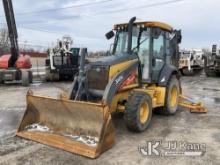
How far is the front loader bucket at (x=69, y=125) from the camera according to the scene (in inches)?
212

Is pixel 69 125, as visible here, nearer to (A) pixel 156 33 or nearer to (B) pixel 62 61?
(A) pixel 156 33

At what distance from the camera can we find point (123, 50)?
7586mm

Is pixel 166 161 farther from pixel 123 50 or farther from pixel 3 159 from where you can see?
pixel 123 50

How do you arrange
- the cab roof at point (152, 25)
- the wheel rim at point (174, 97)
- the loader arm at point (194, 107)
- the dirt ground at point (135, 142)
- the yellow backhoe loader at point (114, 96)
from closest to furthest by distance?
the dirt ground at point (135, 142), the yellow backhoe loader at point (114, 96), the cab roof at point (152, 25), the wheel rim at point (174, 97), the loader arm at point (194, 107)

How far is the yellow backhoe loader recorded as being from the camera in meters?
5.56

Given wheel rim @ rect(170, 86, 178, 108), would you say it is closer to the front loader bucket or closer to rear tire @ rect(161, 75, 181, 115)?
rear tire @ rect(161, 75, 181, 115)

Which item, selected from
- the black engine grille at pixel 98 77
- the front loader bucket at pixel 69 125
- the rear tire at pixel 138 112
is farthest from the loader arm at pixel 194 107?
the front loader bucket at pixel 69 125

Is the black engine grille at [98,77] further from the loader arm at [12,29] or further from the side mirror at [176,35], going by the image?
the loader arm at [12,29]

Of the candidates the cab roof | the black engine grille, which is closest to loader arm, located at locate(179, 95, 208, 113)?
the cab roof

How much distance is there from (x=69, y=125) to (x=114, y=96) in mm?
1043

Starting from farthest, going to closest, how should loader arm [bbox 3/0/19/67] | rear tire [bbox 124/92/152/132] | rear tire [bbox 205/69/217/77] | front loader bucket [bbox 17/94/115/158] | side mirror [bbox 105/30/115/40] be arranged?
1. rear tire [bbox 205/69/217/77]
2. loader arm [bbox 3/0/19/67]
3. side mirror [bbox 105/30/115/40]
4. rear tire [bbox 124/92/152/132]
5. front loader bucket [bbox 17/94/115/158]

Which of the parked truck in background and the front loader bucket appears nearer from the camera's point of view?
the front loader bucket

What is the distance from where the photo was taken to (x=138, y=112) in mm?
6156

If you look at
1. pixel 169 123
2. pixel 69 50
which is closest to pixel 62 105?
pixel 169 123
